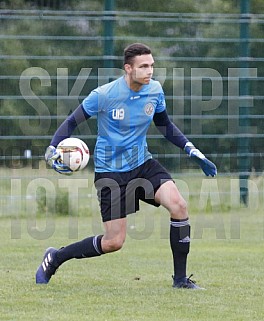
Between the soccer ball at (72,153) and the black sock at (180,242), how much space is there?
Answer: 0.87 metres

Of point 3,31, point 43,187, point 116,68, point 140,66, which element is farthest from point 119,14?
point 140,66

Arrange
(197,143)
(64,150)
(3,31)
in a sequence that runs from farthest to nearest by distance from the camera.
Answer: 1. (197,143)
2. (3,31)
3. (64,150)

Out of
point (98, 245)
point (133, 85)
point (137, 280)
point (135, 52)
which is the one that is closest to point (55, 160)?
point (98, 245)

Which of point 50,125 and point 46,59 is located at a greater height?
point 46,59

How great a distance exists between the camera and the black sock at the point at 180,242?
7391mm

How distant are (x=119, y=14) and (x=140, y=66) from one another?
21.4 feet

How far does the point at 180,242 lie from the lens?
293 inches

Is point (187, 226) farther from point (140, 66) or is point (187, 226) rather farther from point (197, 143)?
point (197, 143)

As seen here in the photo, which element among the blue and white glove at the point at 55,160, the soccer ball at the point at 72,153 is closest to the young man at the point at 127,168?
the soccer ball at the point at 72,153

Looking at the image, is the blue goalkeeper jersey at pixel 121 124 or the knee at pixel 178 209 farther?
the blue goalkeeper jersey at pixel 121 124

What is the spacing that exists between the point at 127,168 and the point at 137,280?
A: 3.36 ft

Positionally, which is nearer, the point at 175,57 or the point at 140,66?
the point at 140,66

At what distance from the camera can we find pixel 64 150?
7086 millimetres

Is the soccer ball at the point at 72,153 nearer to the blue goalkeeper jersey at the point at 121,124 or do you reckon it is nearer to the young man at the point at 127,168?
the young man at the point at 127,168
